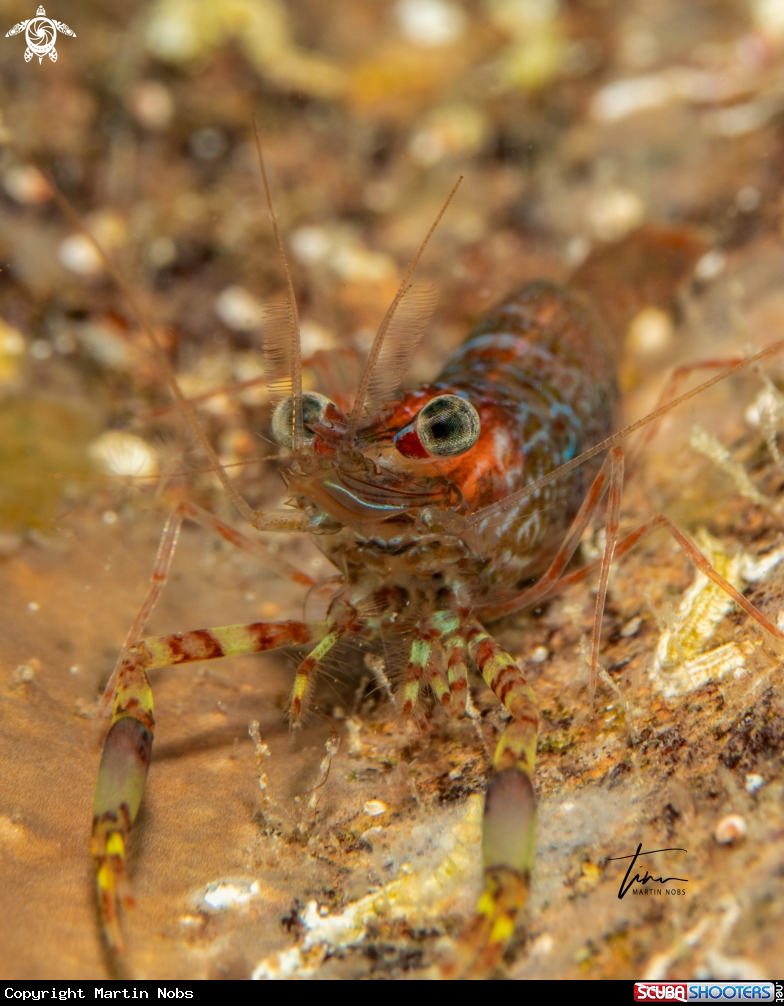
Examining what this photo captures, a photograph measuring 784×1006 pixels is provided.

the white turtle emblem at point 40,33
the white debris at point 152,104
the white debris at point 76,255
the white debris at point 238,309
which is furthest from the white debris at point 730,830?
the white turtle emblem at point 40,33

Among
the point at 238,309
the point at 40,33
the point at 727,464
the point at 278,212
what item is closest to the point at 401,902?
the point at 727,464

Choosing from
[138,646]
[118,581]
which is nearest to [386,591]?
[138,646]

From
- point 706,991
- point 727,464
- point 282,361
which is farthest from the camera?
point 727,464

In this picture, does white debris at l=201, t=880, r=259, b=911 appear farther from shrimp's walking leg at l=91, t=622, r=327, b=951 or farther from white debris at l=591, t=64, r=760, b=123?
white debris at l=591, t=64, r=760, b=123

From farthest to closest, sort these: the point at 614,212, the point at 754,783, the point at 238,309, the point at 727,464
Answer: the point at 614,212
the point at 238,309
the point at 727,464
the point at 754,783

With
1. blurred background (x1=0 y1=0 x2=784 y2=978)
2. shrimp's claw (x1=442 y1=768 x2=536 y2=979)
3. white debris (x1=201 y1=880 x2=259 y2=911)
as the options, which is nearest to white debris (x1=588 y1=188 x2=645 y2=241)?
blurred background (x1=0 y1=0 x2=784 y2=978)

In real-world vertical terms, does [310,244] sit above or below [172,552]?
above

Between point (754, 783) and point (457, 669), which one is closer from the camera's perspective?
point (754, 783)

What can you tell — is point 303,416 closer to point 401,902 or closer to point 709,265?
point 401,902

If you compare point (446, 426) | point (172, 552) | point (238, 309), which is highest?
point (238, 309)
